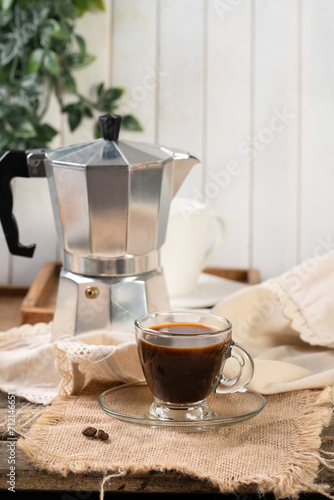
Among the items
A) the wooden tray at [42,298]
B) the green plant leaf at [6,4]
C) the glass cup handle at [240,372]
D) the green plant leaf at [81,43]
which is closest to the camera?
the glass cup handle at [240,372]

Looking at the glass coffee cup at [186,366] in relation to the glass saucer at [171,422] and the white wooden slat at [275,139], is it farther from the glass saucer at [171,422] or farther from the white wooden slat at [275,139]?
the white wooden slat at [275,139]

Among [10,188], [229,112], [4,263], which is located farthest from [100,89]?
[10,188]

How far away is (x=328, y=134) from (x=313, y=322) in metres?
0.58

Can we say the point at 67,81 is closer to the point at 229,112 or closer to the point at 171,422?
the point at 229,112

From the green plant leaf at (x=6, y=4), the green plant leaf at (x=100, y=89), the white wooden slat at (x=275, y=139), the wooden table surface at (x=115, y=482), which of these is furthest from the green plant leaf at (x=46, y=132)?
the wooden table surface at (x=115, y=482)

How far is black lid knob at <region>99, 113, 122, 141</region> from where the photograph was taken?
2.32 feet

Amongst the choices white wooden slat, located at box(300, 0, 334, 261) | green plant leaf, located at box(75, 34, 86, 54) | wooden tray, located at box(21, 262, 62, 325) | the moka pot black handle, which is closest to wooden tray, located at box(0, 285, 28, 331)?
wooden tray, located at box(21, 262, 62, 325)

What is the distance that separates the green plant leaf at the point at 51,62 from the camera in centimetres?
109

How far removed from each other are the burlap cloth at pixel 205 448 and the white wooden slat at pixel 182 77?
0.72 metres

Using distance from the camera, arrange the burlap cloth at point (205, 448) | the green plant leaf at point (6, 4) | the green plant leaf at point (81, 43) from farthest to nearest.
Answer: the green plant leaf at point (81, 43) < the green plant leaf at point (6, 4) < the burlap cloth at point (205, 448)

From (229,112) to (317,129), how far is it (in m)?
0.18

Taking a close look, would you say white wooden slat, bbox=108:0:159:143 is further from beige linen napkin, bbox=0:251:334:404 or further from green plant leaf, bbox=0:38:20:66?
beige linen napkin, bbox=0:251:334:404

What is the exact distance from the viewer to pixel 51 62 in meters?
1.10

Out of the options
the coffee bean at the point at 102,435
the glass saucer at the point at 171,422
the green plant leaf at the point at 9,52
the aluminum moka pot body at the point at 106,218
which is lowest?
the coffee bean at the point at 102,435
